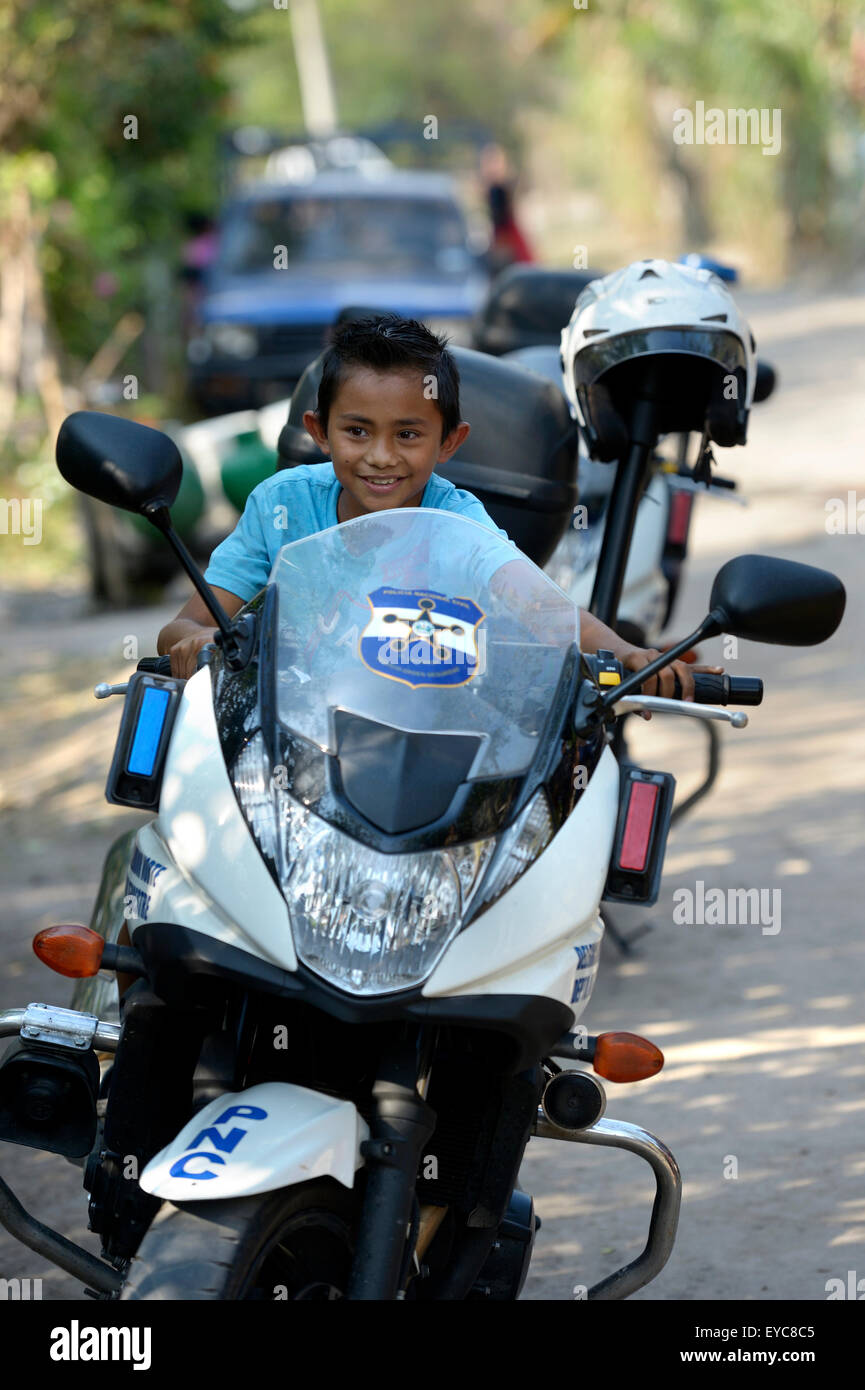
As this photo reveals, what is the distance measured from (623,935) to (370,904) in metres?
3.04

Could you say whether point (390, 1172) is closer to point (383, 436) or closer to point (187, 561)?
point (187, 561)

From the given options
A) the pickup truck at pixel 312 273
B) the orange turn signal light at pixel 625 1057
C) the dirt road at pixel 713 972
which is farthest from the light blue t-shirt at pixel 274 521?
the pickup truck at pixel 312 273

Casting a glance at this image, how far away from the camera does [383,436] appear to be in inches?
107

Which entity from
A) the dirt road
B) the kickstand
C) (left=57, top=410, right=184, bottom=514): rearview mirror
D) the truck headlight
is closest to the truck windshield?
the truck headlight

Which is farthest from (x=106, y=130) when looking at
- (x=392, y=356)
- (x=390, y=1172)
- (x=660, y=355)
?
(x=390, y=1172)

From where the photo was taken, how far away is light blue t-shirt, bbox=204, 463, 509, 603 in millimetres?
2904

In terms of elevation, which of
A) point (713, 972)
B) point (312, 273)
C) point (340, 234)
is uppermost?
point (340, 234)

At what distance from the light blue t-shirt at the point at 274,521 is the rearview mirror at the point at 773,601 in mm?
599

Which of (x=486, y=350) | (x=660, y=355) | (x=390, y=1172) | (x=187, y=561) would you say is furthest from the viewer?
(x=486, y=350)

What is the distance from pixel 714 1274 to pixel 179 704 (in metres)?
1.68

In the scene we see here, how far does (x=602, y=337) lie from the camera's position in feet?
13.1

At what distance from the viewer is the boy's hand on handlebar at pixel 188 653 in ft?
8.75

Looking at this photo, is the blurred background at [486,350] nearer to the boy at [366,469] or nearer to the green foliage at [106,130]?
the green foliage at [106,130]
